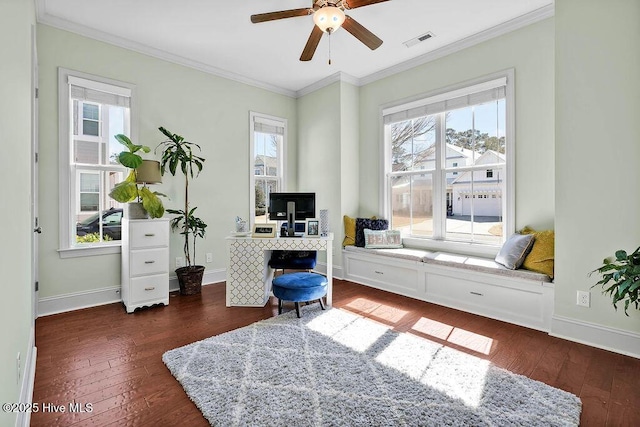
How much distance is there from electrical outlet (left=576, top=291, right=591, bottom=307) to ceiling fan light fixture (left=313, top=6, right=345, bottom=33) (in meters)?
2.89

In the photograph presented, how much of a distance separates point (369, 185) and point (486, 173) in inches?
65.6

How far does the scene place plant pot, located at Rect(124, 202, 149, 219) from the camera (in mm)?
3246

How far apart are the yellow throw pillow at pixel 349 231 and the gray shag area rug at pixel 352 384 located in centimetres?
200

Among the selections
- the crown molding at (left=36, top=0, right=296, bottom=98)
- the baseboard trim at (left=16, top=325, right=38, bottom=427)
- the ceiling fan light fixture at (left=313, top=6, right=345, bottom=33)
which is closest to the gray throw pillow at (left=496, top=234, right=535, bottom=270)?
the ceiling fan light fixture at (left=313, top=6, right=345, bottom=33)

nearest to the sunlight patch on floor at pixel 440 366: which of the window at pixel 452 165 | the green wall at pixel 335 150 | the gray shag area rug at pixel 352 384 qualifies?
the gray shag area rug at pixel 352 384

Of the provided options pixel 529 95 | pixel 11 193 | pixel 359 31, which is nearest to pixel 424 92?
pixel 529 95

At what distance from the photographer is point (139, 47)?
12.1 feet

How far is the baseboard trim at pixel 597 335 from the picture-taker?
229cm

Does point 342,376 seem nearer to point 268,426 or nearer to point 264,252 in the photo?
point 268,426

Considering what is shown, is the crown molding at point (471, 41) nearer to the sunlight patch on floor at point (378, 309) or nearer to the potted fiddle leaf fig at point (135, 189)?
the sunlight patch on floor at point (378, 309)

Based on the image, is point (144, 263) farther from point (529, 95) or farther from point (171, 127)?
point (529, 95)

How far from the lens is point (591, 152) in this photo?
7.98 ft

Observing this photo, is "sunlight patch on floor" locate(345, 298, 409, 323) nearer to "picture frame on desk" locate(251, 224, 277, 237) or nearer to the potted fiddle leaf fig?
"picture frame on desk" locate(251, 224, 277, 237)

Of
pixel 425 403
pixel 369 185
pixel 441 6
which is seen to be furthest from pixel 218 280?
pixel 441 6
